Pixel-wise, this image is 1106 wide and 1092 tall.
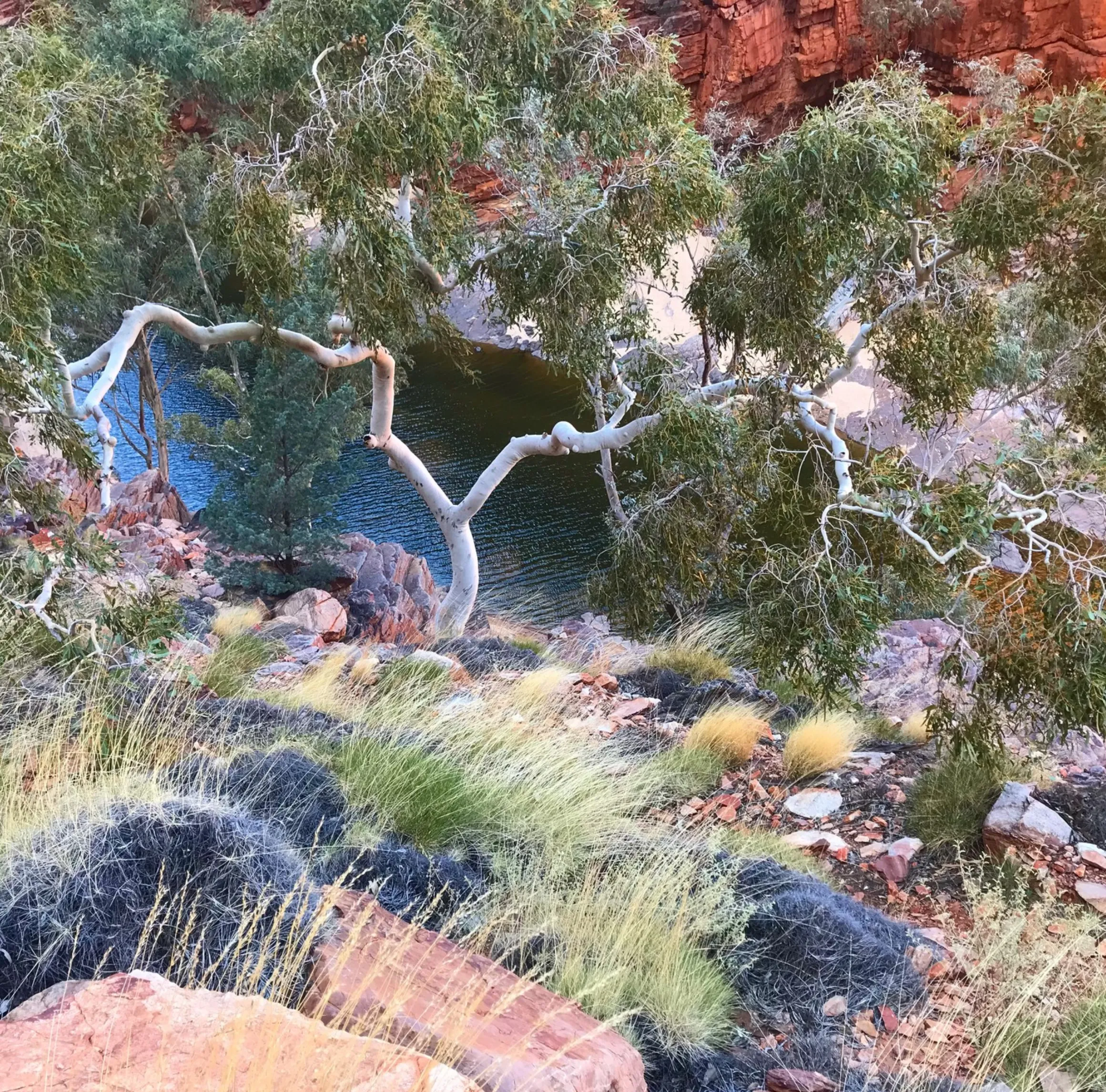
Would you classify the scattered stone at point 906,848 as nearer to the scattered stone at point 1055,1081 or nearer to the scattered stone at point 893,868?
the scattered stone at point 893,868

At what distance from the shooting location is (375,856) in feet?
10.1

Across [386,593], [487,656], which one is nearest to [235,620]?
[487,656]

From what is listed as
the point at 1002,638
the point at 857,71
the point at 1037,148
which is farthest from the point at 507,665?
the point at 857,71

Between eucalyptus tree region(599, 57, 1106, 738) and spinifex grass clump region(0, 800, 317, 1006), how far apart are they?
10.6 ft

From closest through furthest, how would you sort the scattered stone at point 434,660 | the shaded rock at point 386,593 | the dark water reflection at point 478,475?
the scattered stone at point 434,660 → the shaded rock at point 386,593 → the dark water reflection at point 478,475

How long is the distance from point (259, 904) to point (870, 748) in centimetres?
455

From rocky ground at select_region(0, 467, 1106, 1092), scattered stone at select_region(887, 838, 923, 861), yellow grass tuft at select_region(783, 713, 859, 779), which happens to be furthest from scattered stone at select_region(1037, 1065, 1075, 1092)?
yellow grass tuft at select_region(783, 713, 859, 779)

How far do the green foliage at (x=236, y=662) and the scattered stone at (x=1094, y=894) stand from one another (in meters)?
4.43

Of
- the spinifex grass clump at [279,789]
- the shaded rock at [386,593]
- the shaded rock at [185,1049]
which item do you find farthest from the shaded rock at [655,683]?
the shaded rock at [185,1049]

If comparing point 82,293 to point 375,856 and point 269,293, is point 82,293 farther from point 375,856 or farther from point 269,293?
point 375,856

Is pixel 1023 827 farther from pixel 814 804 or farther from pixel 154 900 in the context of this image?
pixel 154 900

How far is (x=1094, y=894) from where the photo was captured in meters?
4.01

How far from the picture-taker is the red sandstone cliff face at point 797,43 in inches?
851

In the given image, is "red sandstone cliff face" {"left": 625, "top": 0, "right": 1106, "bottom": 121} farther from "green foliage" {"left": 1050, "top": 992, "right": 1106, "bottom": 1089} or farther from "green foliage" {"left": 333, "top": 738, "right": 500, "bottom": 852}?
"green foliage" {"left": 1050, "top": 992, "right": 1106, "bottom": 1089}
